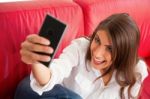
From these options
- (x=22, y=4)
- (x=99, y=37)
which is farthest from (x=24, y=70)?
(x=99, y=37)

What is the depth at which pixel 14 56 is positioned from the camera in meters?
1.25

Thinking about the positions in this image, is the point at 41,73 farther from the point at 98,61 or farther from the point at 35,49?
the point at 98,61

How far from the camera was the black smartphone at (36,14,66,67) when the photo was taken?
73 cm

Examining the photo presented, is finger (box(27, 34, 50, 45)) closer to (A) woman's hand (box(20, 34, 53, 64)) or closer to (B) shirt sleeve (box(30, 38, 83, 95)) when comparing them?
(A) woman's hand (box(20, 34, 53, 64))

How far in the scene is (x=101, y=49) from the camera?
1.07 m

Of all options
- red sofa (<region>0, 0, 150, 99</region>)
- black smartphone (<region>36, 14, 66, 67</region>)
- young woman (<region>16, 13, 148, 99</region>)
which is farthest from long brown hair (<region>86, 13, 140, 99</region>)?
black smartphone (<region>36, 14, 66, 67</region>)

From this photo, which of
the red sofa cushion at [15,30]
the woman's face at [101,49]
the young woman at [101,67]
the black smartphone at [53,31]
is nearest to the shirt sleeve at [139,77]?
the young woman at [101,67]

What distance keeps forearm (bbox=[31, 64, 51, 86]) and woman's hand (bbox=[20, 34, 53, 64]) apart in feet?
0.21

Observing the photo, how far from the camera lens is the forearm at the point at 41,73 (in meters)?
0.82

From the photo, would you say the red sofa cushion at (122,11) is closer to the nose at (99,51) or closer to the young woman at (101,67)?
the young woman at (101,67)

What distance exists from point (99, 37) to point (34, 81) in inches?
13.5

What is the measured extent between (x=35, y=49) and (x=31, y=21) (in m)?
0.59

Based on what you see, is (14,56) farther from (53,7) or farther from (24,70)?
(53,7)

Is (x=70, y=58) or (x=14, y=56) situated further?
(x=14, y=56)
